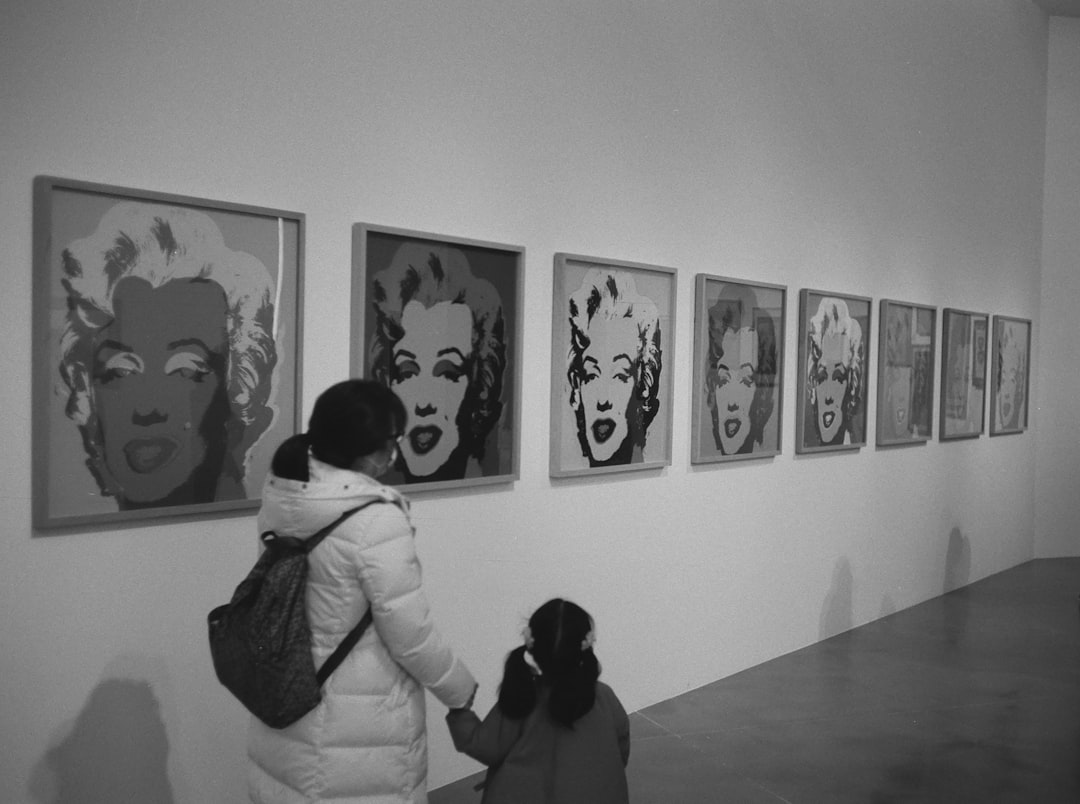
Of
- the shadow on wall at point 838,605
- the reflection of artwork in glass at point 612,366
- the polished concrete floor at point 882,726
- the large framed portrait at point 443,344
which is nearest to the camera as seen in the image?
the large framed portrait at point 443,344

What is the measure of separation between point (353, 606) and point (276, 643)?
260mm

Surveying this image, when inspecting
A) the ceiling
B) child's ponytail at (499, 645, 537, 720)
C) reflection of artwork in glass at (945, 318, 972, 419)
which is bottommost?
child's ponytail at (499, 645, 537, 720)

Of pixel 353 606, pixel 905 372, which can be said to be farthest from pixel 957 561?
pixel 353 606

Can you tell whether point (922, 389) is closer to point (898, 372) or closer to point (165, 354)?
point (898, 372)

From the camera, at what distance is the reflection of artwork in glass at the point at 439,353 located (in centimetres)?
528

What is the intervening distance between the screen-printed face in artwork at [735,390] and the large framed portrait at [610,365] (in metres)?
0.68

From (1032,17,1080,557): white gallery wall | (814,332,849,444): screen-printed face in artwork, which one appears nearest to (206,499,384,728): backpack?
(814,332,849,444): screen-printed face in artwork

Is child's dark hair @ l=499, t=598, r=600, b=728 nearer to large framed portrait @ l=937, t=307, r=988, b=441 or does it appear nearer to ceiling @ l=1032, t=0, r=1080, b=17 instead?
large framed portrait @ l=937, t=307, r=988, b=441

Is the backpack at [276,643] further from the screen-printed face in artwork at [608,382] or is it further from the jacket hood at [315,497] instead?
the screen-printed face in artwork at [608,382]

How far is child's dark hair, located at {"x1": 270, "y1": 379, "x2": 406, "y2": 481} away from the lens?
3.30 m

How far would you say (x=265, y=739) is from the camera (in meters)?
3.45

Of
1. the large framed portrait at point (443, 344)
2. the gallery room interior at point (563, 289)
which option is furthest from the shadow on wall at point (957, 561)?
the large framed portrait at point (443, 344)

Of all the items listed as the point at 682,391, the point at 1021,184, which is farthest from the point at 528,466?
the point at 1021,184

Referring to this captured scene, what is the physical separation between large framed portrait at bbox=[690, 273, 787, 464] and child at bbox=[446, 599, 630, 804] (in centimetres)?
403
